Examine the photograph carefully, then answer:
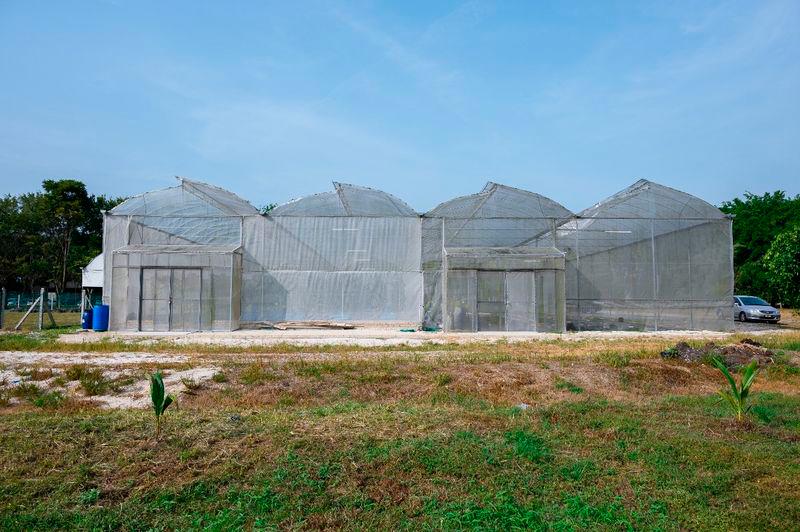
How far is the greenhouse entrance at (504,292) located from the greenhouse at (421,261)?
0.04 m

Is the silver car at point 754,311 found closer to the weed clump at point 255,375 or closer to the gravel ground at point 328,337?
the gravel ground at point 328,337

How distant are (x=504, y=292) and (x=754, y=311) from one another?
1450 centimetres

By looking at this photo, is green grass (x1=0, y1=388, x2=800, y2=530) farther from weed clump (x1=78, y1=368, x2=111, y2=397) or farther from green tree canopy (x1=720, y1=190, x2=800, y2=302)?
green tree canopy (x1=720, y1=190, x2=800, y2=302)

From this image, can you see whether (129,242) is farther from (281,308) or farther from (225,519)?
(225,519)

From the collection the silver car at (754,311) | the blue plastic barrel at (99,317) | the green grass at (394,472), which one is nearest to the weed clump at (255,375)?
the green grass at (394,472)

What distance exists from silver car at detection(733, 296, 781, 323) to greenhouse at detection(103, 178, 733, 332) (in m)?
6.67

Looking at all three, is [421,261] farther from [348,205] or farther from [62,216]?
[62,216]

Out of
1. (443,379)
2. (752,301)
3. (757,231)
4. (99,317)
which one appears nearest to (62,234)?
(99,317)

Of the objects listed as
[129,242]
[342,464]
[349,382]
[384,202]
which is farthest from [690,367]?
[129,242]

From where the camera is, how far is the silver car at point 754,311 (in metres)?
27.4

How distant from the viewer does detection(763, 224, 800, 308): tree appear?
17547 millimetres

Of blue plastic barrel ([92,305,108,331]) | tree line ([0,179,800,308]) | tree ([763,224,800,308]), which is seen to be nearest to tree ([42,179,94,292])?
tree line ([0,179,800,308])

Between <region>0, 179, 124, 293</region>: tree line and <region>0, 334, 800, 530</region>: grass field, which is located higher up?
<region>0, 179, 124, 293</region>: tree line

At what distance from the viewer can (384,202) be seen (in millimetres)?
24266
